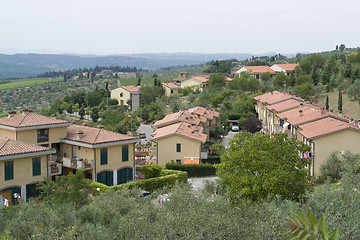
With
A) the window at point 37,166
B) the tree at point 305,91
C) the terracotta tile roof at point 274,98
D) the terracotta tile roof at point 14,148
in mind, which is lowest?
the window at point 37,166

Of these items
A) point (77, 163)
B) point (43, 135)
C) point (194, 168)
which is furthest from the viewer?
point (194, 168)

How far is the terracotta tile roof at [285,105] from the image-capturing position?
176ft

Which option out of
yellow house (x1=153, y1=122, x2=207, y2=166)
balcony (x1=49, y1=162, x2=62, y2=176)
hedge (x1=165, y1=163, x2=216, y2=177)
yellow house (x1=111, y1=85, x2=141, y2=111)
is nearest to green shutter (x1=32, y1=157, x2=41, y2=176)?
balcony (x1=49, y1=162, x2=62, y2=176)

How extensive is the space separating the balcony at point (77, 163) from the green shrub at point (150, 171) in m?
4.89

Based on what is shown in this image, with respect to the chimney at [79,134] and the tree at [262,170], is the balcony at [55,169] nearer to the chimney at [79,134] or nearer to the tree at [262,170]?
the chimney at [79,134]

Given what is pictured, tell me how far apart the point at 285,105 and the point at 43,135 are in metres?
32.1

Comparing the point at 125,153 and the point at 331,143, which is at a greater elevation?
the point at 331,143

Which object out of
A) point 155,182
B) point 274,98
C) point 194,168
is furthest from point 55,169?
point 274,98

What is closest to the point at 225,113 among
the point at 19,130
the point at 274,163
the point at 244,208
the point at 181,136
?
the point at 181,136

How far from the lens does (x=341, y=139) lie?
37156 mm

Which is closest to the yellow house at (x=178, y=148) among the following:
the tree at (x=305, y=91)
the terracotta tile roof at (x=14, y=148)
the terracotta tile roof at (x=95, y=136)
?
the terracotta tile roof at (x=95, y=136)

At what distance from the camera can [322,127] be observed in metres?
39.0

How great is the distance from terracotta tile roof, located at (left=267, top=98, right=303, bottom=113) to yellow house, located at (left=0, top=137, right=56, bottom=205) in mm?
31571

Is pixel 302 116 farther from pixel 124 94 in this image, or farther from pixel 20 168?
pixel 124 94
